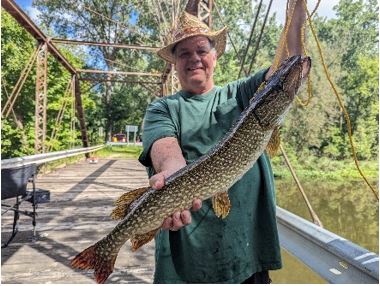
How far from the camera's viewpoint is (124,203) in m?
1.91

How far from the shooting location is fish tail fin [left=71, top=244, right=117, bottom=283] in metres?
1.90

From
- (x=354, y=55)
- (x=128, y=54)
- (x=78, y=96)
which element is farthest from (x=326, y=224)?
(x=354, y=55)

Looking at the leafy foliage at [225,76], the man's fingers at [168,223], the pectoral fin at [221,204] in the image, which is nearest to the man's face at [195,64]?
the pectoral fin at [221,204]

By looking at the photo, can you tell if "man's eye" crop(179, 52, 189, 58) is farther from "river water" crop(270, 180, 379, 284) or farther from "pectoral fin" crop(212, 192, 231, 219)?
"river water" crop(270, 180, 379, 284)

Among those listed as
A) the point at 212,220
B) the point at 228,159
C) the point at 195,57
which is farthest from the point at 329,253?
the point at 195,57

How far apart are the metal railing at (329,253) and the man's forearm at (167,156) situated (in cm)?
108

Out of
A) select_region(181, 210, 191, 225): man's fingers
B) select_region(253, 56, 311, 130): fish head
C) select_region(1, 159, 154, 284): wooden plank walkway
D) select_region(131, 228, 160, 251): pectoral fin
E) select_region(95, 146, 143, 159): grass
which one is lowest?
select_region(95, 146, 143, 159): grass

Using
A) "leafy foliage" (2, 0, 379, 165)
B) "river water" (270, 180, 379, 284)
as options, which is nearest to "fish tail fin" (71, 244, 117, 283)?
"river water" (270, 180, 379, 284)

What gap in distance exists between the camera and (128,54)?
3856 cm

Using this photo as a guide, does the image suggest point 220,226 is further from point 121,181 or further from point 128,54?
point 128,54

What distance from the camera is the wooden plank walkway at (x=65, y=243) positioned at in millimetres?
3770

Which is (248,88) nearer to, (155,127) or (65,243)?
(155,127)

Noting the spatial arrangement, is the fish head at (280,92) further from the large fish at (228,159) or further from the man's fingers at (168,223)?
the man's fingers at (168,223)

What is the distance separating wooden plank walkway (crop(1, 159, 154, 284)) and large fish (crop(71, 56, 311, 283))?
7.19 feet
